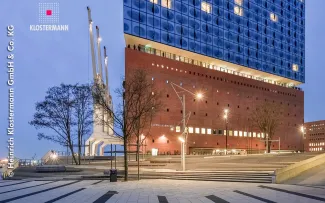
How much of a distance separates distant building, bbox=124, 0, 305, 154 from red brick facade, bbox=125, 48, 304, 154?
0.20 meters

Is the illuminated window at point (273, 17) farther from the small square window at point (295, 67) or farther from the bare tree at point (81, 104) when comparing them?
the bare tree at point (81, 104)

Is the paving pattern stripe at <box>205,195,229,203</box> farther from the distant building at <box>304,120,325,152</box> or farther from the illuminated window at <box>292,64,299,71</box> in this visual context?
the distant building at <box>304,120,325,152</box>

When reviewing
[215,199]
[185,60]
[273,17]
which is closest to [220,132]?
[185,60]

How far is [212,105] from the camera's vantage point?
80938 mm

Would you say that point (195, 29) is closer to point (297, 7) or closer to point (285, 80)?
point (285, 80)

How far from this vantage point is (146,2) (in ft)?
227

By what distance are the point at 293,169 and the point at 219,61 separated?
58478 millimetres

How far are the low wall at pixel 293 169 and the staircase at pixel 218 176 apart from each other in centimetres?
68

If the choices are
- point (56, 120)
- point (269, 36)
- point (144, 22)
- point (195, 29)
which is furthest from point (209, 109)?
point (56, 120)

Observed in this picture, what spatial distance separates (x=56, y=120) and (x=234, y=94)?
5282 centimetres

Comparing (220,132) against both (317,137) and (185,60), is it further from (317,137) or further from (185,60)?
(317,137)

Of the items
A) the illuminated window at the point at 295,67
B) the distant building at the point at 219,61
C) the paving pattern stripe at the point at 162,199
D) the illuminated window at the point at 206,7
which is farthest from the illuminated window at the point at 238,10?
the paving pattern stripe at the point at 162,199

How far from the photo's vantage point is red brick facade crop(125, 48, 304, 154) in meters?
69.0

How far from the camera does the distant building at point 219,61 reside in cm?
6956
